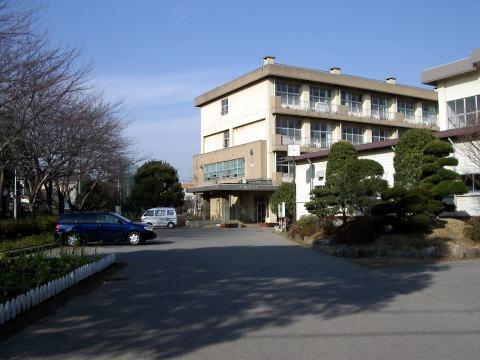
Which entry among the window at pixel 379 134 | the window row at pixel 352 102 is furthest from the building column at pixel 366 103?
the window at pixel 379 134

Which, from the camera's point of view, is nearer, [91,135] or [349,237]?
[349,237]

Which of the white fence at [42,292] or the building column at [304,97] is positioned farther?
the building column at [304,97]

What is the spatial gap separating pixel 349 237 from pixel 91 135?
561 inches

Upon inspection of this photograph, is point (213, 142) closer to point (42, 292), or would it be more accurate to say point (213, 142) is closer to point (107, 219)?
point (107, 219)

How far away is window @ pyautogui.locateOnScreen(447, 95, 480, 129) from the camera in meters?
30.2

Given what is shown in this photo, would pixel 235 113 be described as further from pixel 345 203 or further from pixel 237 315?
pixel 237 315

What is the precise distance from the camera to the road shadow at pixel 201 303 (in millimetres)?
7227

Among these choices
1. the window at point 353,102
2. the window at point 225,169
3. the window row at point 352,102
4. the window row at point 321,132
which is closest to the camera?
the window row at point 321,132

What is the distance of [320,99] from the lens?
59.7 m

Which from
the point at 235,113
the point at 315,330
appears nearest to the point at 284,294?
the point at 315,330

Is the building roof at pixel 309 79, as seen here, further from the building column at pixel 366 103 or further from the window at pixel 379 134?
the window at pixel 379 134

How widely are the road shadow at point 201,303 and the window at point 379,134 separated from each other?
4907 cm

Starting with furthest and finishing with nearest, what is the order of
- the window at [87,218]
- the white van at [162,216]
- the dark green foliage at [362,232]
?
the white van at [162,216], the window at [87,218], the dark green foliage at [362,232]

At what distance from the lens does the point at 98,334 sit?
7.64 m
